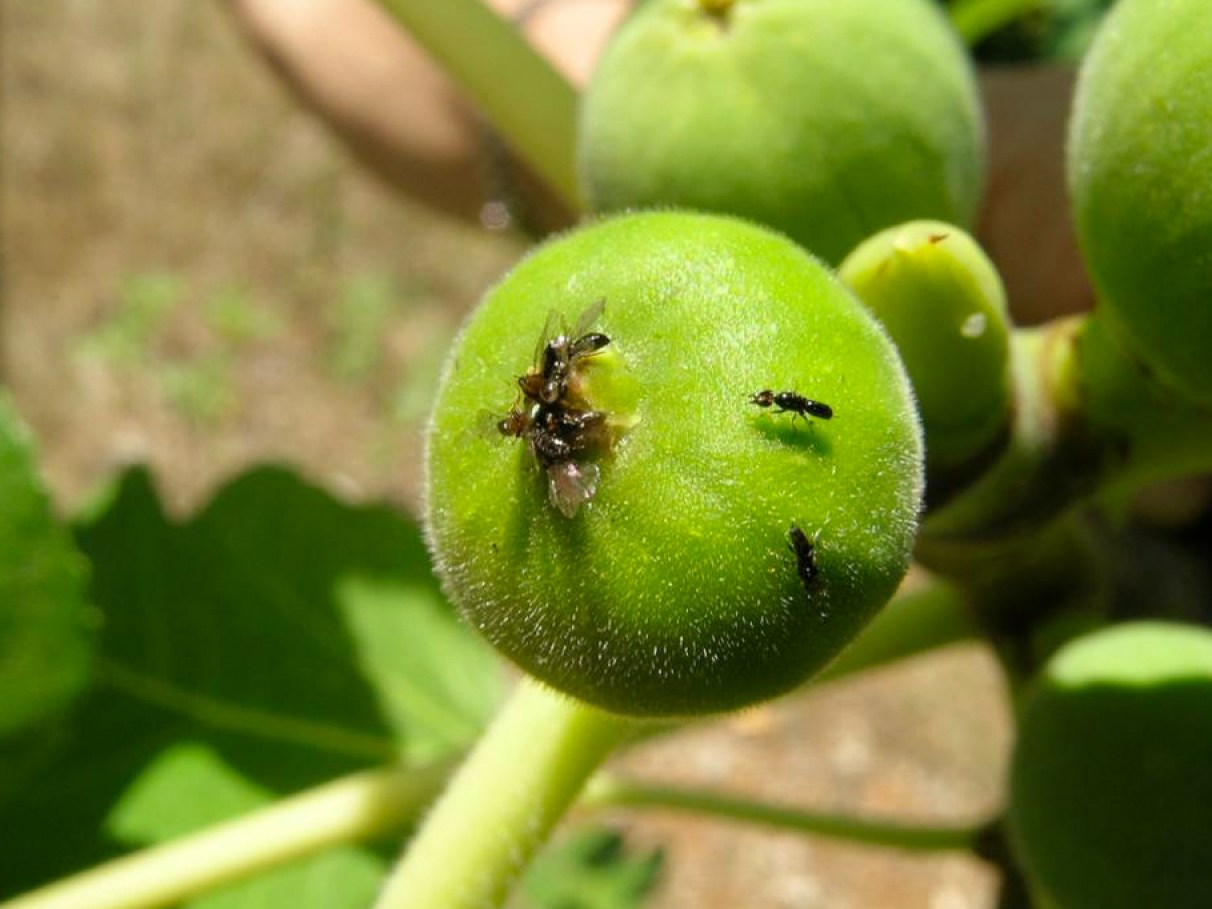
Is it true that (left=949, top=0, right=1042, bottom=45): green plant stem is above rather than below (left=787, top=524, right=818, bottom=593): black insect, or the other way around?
below

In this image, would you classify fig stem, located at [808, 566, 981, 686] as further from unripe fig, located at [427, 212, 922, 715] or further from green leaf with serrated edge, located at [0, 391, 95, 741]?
green leaf with serrated edge, located at [0, 391, 95, 741]

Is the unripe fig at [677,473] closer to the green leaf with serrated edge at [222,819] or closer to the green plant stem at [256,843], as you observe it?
the green plant stem at [256,843]

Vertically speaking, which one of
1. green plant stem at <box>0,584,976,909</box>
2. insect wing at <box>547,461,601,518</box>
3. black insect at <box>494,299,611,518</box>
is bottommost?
green plant stem at <box>0,584,976,909</box>

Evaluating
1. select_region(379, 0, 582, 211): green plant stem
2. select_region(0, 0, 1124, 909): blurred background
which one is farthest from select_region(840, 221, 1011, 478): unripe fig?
select_region(0, 0, 1124, 909): blurred background

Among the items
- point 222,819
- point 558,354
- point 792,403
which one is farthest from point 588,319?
point 222,819

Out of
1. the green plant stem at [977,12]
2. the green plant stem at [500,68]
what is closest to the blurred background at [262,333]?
the green plant stem at [977,12]

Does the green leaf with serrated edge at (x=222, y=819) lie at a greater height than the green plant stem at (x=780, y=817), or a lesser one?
greater

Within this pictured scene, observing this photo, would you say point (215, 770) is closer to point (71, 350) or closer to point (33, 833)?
point (33, 833)
